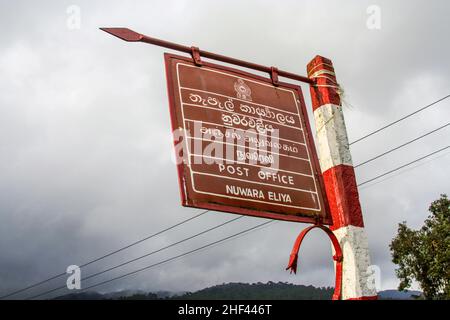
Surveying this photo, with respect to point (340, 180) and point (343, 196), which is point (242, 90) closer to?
point (340, 180)

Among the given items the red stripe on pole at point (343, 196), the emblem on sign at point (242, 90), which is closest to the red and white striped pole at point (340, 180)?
the red stripe on pole at point (343, 196)

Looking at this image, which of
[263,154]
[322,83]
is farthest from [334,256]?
[322,83]

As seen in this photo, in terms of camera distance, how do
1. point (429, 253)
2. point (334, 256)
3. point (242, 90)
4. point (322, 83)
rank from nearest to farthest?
point (334, 256) < point (242, 90) < point (322, 83) < point (429, 253)

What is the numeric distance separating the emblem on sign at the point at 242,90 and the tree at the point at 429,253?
34810mm

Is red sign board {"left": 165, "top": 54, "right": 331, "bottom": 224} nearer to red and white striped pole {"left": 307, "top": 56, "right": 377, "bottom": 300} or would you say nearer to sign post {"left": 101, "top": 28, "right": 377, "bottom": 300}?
sign post {"left": 101, "top": 28, "right": 377, "bottom": 300}

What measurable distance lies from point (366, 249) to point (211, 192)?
6.23ft

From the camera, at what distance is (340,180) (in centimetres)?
463

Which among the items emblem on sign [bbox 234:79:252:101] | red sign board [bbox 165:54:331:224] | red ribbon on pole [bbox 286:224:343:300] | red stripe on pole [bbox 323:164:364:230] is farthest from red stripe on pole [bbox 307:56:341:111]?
red ribbon on pole [bbox 286:224:343:300]

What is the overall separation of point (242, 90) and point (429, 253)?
123 feet

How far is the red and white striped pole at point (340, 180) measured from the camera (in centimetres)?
419

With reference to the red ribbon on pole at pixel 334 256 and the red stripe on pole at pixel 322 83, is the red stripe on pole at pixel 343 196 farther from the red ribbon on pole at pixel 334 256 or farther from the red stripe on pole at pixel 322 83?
the red stripe on pole at pixel 322 83

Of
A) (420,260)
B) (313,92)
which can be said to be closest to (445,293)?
(420,260)

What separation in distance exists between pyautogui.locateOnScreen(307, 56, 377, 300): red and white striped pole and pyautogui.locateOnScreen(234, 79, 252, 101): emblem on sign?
1078 mm
